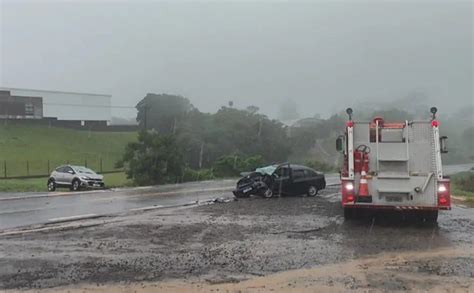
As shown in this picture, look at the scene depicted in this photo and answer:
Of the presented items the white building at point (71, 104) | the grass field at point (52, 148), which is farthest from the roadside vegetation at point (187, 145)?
the white building at point (71, 104)

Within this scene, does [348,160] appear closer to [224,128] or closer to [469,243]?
[469,243]

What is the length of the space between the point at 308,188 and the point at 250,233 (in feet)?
39.9

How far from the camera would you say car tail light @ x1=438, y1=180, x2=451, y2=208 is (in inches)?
525

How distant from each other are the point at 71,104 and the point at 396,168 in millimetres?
96680

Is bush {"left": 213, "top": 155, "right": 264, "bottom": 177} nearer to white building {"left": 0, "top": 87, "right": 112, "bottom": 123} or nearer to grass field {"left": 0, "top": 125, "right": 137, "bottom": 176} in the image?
grass field {"left": 0, "top": 125, "right": 137, "bottom": 176}

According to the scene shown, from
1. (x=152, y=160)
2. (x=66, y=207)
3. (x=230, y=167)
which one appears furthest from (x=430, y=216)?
(x=230, y=167)

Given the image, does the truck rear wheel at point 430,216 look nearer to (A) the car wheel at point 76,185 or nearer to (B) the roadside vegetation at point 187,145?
(A) the car wheel at point 76,185

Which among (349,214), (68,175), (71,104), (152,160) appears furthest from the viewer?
(71,104)

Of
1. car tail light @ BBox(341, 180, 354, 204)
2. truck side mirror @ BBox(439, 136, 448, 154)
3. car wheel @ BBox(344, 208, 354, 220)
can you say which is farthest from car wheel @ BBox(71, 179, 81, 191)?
truck side mirror @ BBox(439, 136, 448, 154)

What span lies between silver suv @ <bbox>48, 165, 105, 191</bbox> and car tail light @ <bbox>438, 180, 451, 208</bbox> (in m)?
22.5

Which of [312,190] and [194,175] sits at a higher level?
[312,190]

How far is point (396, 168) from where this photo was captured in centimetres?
1382

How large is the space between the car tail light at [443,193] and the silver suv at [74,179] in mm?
22543

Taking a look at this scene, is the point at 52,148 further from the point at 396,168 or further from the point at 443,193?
the point at 443,193
